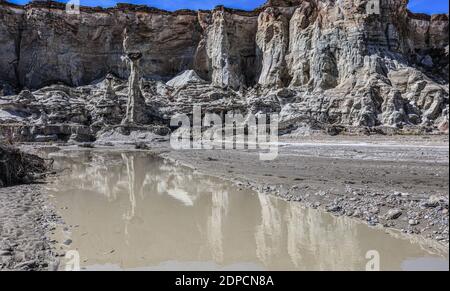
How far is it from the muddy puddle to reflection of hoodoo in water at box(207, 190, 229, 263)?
2 cm

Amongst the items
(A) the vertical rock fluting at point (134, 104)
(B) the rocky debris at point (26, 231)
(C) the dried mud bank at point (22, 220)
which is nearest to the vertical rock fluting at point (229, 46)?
(A) the vertical rock fluting at point (134, 104)

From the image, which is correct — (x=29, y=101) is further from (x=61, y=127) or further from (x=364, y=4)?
(x=364, y=4)

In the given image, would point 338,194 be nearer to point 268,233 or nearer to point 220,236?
point 268,233

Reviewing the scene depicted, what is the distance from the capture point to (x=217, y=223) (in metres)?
9.34

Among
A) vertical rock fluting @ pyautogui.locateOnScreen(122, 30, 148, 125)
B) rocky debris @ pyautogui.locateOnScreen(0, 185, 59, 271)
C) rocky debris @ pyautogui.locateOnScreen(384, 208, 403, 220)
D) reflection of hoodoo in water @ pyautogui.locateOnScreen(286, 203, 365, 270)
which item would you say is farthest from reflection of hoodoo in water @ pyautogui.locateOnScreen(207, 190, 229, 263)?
vertical rock fluting @ pyautogui.locateOnScreen(122, 30, 148, 125)

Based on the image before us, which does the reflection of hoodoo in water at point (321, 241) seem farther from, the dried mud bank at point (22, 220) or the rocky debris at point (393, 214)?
the dried mud bank at point (22, 220)

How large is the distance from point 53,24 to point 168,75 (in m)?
23.6

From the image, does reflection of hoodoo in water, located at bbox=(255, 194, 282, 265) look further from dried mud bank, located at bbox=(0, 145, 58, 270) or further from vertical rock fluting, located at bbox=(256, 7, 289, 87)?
vertical rock fluting, located at bbox=(256, 7, 289, 87)

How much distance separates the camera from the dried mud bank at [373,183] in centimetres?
755

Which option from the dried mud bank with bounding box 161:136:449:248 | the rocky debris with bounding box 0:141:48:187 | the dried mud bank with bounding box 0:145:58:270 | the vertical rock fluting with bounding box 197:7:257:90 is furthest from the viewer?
the vertical rock fluting with bounding box 197:7:257:90

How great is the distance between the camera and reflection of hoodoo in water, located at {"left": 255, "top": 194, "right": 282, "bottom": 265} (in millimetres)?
6742

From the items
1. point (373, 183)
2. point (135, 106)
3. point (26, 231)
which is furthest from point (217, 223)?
point (135, 106)

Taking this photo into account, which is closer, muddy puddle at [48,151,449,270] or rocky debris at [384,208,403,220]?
muddy puddle at [48,151,449,270]

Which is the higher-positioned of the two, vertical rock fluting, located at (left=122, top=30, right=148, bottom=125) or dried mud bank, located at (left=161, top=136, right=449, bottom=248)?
vertical rock fluting, located at (left=122, top=30, right=148, bottom=125)
